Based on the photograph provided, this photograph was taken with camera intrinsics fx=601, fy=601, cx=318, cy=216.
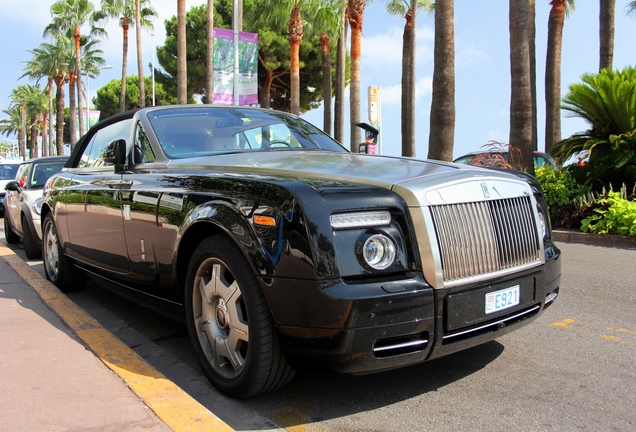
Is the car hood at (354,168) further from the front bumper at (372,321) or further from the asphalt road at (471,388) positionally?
the asphalt road at (471,388)

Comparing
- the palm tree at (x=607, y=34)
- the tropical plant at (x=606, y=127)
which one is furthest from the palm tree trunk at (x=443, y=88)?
the palm tree at (x=607, y=34)

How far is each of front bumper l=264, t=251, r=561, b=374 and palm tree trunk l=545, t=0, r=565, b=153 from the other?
723 inches

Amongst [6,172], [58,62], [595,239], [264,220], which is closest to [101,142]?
[264,220]

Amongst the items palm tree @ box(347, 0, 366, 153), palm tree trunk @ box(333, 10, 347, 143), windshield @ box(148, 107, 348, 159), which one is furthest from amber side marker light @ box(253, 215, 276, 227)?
palm tree trunk @ box(333, 10, 347, 143)

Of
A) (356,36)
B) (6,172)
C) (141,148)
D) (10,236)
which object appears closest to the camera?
(141,148)

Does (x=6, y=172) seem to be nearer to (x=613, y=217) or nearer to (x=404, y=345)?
(x=613, y=217)

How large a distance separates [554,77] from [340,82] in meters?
12.0

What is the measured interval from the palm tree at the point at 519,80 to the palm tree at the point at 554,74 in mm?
7264

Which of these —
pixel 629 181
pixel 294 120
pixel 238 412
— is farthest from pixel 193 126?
pixel 629 181

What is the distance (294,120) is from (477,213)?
243 centimetres

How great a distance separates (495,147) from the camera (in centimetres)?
1248

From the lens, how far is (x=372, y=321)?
2.65 m

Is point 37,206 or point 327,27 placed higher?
point 327,27

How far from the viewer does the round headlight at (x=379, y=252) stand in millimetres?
2736
